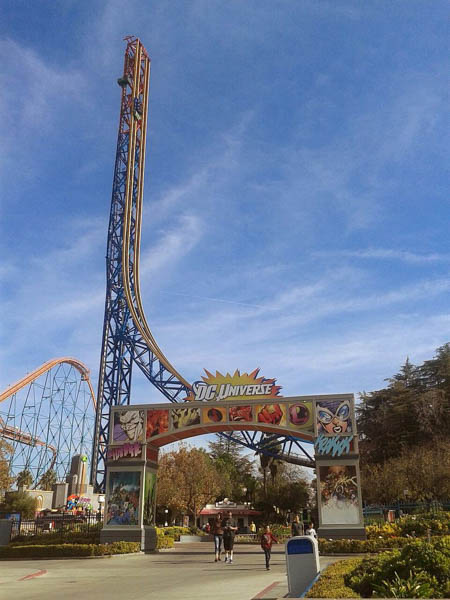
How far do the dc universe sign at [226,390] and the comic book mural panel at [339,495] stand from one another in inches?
199

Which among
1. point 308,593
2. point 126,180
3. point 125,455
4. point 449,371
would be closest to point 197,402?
point 125,455

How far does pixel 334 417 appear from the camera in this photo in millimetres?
27625

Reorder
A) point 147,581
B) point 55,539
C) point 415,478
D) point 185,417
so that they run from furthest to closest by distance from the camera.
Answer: point 415,478 → point 185,417 → point 55,539 → point 147,581

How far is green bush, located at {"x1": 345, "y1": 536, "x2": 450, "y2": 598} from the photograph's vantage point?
8453 millimetres

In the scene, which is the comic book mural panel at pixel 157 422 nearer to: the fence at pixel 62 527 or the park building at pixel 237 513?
the fence at pixel 62 527

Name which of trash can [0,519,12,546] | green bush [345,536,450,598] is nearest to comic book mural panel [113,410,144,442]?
trash can [0,519,12,546]

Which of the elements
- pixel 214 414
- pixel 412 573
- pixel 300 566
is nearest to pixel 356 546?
pixel 214 414

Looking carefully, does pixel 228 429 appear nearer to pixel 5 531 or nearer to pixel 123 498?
pixel 123 498

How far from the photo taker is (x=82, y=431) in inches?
2363

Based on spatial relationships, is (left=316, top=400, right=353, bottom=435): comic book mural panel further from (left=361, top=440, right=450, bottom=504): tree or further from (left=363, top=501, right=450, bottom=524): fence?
(left=361, top=440, right=450, bottom=504): tree

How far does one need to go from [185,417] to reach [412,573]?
2116cm

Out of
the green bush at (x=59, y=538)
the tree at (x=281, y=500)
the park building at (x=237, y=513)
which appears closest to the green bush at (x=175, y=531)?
the park building at (x=237, y=513)

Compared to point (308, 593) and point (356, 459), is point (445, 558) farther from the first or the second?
point (356, 459)

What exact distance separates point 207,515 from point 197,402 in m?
35.0
